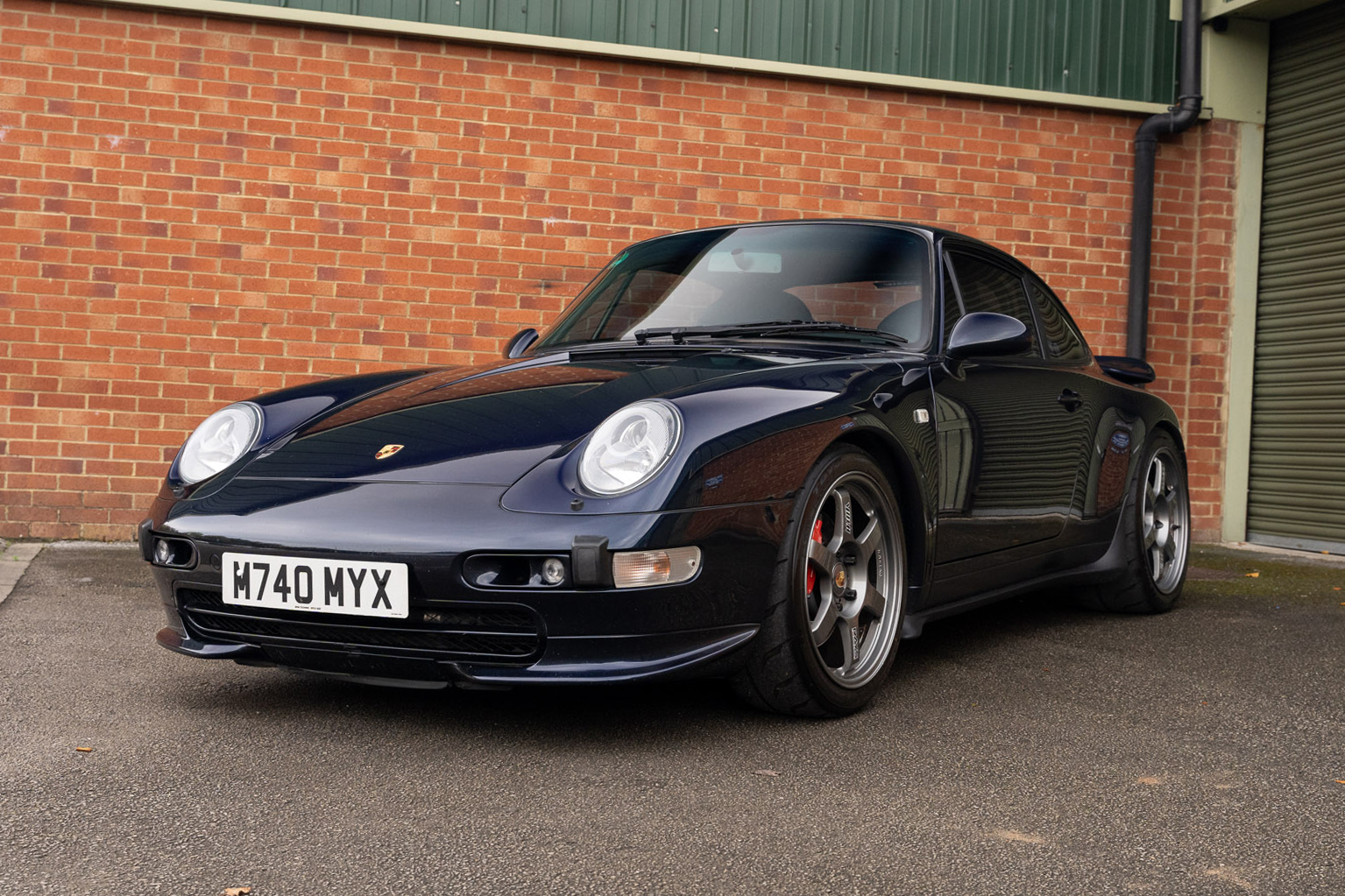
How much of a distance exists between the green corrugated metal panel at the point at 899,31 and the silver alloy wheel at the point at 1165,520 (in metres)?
3.24

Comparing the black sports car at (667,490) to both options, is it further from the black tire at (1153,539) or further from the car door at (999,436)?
the black tire at (1153,539)

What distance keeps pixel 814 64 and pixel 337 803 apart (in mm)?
5789

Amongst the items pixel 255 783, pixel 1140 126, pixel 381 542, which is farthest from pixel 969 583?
pixel 1140 126

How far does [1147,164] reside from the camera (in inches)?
301

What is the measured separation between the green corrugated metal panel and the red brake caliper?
4603mm

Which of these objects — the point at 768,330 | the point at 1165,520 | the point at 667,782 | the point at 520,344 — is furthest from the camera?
the point at 1165,520

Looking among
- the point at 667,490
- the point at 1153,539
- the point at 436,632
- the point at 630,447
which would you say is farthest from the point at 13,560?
the point at 1153,539

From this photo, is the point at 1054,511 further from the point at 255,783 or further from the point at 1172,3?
the point at 1172,3

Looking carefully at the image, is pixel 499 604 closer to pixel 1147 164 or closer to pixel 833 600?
pixel 833 600

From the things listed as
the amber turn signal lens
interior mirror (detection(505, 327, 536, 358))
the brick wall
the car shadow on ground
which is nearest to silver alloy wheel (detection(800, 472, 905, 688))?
the car shadow on ground

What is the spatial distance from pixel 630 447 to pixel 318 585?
710 millimetres

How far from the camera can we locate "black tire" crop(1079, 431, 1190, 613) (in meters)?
4.73

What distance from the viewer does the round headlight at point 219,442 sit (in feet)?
10.4

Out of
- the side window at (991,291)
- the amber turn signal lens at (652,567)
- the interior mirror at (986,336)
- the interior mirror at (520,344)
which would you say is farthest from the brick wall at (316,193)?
the amber turn signal lens at (652,567)
